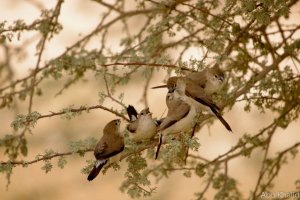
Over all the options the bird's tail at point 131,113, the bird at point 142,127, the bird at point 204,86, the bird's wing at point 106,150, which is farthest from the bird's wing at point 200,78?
the bird's wing at point 106,150

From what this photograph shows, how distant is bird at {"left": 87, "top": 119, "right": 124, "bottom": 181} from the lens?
411cm

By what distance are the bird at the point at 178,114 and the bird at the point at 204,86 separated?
0.03 m

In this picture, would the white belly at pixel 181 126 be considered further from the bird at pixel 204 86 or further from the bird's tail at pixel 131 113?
the bird's tail at pixel 131 113

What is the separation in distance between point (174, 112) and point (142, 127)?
30 centimetres

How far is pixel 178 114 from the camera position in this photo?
3.92 m

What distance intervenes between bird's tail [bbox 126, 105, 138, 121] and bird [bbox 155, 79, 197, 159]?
15.6 inches

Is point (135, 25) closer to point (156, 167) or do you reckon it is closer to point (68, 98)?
point (68, 98)

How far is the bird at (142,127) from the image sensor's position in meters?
4.18

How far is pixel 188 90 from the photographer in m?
3.95

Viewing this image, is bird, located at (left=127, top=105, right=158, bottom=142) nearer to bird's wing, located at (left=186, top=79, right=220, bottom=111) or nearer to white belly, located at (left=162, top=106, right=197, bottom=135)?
white belly, located at (left=162, top=106, right=197, bottom=135)

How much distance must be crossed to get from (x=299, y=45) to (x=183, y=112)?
102cm

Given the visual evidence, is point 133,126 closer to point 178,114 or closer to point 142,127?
point 142,127

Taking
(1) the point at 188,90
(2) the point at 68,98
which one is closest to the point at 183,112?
(1) the point at 188,90

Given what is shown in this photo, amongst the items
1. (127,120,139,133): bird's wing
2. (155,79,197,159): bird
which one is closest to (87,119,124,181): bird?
(127,120,139,133): bird's wing
